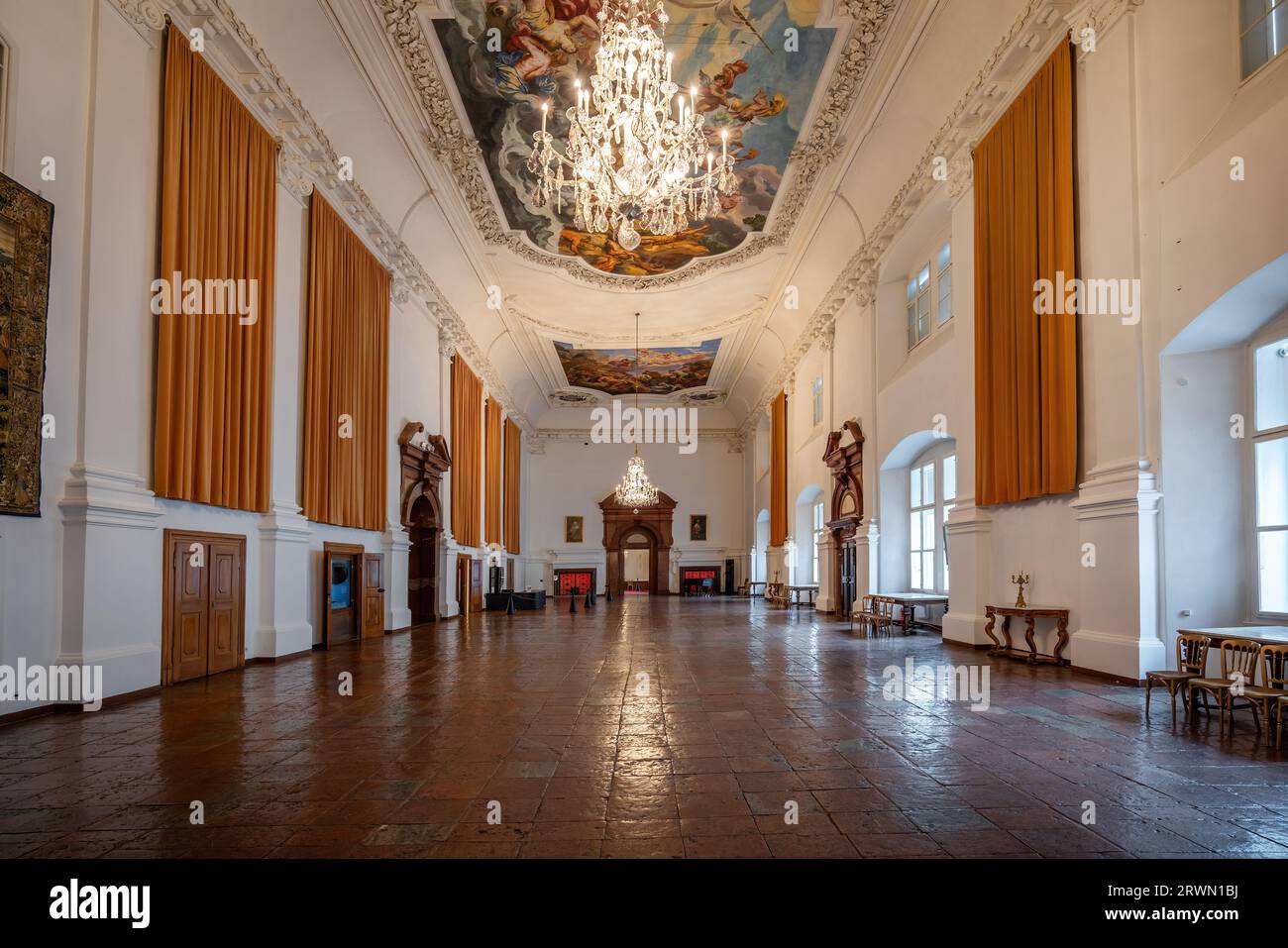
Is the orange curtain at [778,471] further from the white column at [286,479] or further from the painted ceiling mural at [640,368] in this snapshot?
the white column at [286,479]

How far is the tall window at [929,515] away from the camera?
12.2 m

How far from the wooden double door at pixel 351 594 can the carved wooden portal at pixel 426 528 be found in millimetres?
2427

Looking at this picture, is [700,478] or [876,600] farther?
[700,478]

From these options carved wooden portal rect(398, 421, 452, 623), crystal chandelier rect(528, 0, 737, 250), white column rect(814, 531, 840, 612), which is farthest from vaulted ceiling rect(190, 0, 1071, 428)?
white column rect(814, 531, 840, 612)

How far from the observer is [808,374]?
19422mm

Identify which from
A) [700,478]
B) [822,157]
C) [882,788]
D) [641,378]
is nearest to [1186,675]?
[882,788]

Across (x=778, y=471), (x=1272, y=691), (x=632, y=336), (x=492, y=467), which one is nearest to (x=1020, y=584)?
Answer: (x=1272, y=691)

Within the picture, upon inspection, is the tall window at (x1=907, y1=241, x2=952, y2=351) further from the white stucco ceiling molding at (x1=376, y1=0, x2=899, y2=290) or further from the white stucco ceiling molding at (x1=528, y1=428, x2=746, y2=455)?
the white stucco ceiling molding at (x1=528, y1=428, x2=746, y2=455)

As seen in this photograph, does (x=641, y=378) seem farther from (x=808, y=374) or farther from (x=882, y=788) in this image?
(x=882, y=788)

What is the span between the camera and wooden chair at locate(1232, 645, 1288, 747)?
438 cm

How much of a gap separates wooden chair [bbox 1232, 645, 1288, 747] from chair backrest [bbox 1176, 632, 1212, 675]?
36cm

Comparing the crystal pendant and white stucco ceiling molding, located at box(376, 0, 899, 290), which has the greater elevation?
white stucco ceiling molding, located at box(376, 0, 899, 290)

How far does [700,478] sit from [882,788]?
26.7m

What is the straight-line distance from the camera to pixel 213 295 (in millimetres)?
7512
